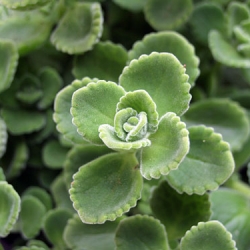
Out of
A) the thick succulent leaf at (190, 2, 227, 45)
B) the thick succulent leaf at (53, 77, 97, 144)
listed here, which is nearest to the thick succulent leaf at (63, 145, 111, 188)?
the thick succulent leaf at (53, 77, 97, 144)

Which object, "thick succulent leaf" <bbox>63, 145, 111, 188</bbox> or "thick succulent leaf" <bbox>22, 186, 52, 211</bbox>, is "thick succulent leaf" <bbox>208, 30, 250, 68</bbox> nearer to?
"thick succulent leaf" <bbox>63, 145, 111, 188</bbox>

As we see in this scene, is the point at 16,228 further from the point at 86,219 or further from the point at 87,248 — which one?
the point at 86,219

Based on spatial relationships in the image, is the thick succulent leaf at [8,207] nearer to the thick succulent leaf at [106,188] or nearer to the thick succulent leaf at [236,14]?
the thick succulent leaf at [106,188]

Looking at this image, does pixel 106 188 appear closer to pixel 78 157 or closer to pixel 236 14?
pixel 78 157

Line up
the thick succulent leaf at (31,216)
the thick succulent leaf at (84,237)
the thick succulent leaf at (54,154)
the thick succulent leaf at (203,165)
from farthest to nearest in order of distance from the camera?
the thick succulent leaf at (54,154)
the thick succulent leaf at (31,216)
the thick succulent leaf at (84,237)
the thick succulent leaf at (203,165)

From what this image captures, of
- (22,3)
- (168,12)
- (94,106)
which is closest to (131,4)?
(168,12)

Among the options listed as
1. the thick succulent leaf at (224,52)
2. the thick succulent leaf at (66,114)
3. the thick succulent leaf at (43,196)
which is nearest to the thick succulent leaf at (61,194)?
the thick succulent leaf at (43,196)
